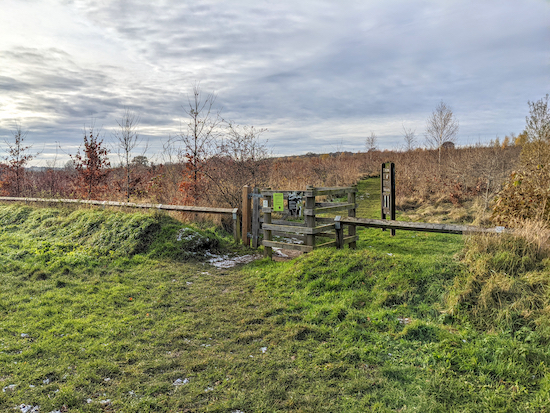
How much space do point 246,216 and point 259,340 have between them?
5354mm

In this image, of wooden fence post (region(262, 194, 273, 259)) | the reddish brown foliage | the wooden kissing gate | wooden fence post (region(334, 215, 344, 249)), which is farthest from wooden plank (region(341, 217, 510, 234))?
the reddish brown foliage

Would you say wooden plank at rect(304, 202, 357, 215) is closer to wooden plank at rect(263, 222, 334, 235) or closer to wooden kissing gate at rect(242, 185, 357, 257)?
wooden kissing gate at rect(242, 185, 357, 257)

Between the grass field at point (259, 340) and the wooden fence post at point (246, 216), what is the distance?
172 centimetres

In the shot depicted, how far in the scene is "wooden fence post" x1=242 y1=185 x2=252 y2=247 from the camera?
31.3 feet

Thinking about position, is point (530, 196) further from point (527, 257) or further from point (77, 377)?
point (77, 377)

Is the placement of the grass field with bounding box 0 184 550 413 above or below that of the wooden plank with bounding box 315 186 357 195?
below

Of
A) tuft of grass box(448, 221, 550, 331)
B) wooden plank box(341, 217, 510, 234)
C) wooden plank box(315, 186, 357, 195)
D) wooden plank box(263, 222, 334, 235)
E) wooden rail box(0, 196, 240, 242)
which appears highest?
wooden plank box(315, 186, 357, 195)

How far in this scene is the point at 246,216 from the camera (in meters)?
9.62

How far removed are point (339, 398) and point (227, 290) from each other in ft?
11.8

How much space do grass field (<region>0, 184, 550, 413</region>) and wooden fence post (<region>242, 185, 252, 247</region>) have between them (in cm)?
172

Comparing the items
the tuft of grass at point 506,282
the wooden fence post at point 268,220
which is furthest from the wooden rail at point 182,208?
the tuft of grass at point 506,282

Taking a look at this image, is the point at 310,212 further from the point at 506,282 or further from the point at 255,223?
the point at 506,282

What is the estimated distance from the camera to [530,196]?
6.88 metres

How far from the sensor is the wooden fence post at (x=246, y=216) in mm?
9531
